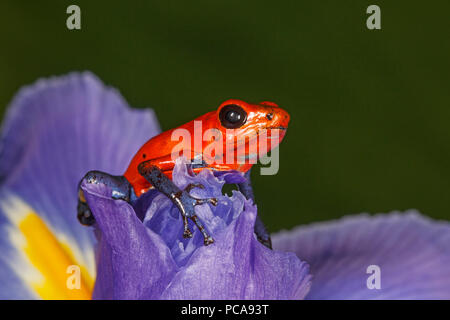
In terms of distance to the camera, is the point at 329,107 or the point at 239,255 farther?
the point at 329,107

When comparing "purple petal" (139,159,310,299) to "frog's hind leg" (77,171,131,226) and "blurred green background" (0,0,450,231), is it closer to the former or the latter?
"frog's hind leg" (77,171,131,226)

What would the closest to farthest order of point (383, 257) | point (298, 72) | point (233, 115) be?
point (233, 115) → point (383, 257) → point (298, 72)

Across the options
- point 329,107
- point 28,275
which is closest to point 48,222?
point 28,275

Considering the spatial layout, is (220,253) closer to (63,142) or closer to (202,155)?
(202,155)

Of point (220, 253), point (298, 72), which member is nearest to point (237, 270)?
point (220, 253)
